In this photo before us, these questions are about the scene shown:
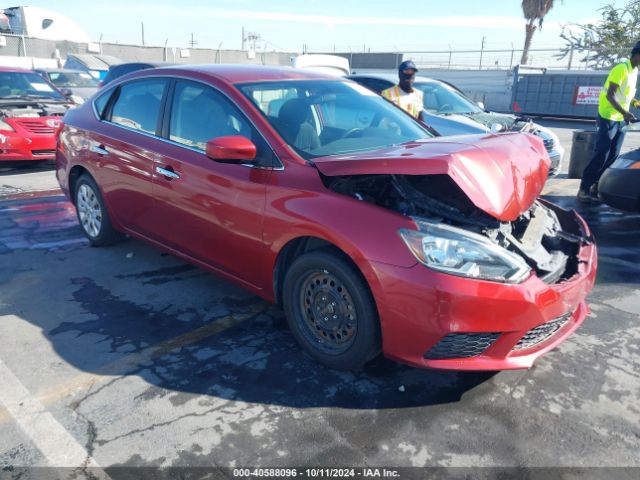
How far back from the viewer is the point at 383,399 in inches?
113

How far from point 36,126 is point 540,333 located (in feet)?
27.3

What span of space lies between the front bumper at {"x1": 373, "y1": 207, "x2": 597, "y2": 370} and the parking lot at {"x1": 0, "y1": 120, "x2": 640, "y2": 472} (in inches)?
11.6

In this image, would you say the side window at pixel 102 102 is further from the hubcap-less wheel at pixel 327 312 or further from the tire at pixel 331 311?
the hubcap-less wheel at pixel 327 312

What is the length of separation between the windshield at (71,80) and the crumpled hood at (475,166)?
44.7 feet

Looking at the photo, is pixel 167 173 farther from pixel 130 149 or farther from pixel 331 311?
pixel 331 311

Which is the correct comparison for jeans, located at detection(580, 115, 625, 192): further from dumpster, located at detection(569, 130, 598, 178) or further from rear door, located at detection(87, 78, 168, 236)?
rear door, located at detection(87, 78, 168, 236)

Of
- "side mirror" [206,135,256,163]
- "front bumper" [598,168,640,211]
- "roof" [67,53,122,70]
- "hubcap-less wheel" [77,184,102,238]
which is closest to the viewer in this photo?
"side mirror" [206,135,256,163]

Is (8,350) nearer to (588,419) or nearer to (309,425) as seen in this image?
(309,425)

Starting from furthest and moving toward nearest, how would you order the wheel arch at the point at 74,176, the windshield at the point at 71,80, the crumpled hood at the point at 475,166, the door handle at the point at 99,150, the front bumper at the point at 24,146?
1. the windshield at the point at 71,80
2. the front bumper at the point at 24,146
3. the wheel arch at the point at 74,176
4. the door handle at the point at 99,150
5. the crumpled hood at the point at 475,166

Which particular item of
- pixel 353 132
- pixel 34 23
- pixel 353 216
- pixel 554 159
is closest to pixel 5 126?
pixel 353 132

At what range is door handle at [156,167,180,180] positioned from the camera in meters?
3.83

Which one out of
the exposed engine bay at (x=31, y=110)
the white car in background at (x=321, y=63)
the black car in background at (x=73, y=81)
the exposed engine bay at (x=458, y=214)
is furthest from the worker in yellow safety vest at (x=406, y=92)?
the black car in background at (x=73, y=81)

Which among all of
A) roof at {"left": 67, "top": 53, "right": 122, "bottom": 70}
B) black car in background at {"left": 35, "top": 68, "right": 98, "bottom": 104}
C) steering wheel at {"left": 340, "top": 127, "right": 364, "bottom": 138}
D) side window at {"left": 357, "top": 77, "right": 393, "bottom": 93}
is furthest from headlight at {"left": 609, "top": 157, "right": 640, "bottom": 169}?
roof at {"left": 67, "top": 53, "right": 122, "bottom": 70}

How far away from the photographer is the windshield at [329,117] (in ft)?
11.4
